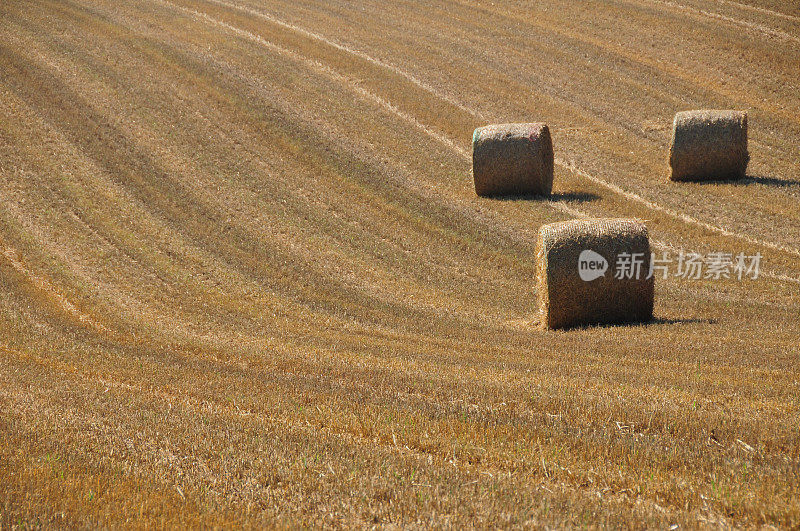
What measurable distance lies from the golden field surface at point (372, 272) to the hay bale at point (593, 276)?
55 centimetres

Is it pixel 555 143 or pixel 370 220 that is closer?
pixel 370 220

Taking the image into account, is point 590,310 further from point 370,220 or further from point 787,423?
point 370,220

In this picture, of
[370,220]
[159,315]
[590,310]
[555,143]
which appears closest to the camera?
[590,310]

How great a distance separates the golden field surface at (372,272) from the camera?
5809mm

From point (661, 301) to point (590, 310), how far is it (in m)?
2.88

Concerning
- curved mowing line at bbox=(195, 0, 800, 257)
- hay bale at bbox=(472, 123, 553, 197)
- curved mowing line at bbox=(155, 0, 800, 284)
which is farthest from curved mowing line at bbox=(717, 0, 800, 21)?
hay bale at bbox=(472, 123, 553, 197)

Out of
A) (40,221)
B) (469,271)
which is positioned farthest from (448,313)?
(40,221)

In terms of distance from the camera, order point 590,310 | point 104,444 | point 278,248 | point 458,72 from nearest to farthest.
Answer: point 104,444, point 590,310, point 278,248, point 458,72

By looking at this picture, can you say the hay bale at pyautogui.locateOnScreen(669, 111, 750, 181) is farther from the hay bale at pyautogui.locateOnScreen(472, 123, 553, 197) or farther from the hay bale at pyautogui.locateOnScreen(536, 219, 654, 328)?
the hay bale at pyautogui.locateOnScreen(536, 219, 654, 328)

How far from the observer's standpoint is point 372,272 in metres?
18.7

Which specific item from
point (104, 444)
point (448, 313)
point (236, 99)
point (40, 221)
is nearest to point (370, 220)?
point (448, 313)

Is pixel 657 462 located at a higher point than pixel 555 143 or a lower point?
higher

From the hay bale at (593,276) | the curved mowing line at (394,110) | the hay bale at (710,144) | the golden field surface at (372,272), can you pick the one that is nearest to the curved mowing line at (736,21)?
the golden field surface at (372,272)

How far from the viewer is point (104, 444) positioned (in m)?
6.81
